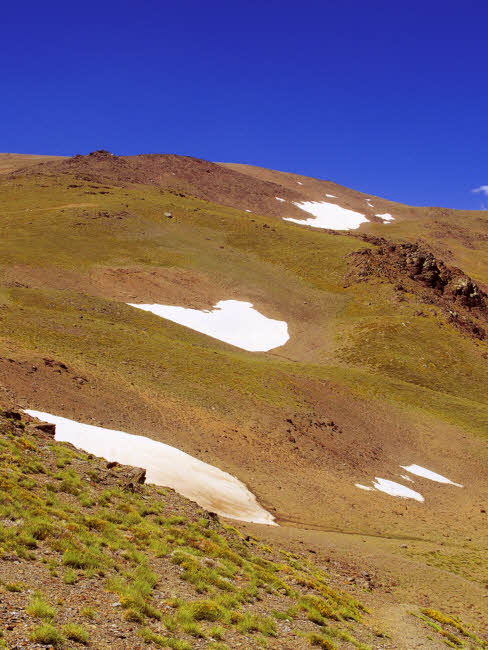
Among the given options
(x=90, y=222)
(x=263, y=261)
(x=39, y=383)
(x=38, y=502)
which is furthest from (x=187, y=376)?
(x=90, y=222)

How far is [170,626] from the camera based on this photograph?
9.95 metres

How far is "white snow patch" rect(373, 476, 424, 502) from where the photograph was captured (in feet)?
97.8

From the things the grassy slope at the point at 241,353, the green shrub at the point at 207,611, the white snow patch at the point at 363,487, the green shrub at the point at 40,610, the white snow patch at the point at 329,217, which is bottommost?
the white snow patch at the point at 363,487

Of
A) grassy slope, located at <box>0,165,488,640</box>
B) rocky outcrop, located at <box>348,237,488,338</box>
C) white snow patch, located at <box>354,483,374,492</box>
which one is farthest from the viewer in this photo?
rocky outcrop, located at <box>348,237,488,338</box>

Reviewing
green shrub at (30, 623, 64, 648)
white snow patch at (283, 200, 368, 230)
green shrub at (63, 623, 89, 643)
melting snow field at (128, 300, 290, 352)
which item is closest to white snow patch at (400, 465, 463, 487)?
melting snow field at (128, 300, 290, 352)

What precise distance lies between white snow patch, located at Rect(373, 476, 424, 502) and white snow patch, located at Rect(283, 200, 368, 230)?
99.5 m

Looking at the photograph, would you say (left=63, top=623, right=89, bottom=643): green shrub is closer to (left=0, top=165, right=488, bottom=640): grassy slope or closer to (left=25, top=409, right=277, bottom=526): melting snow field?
(left=25, top=409, right=277, bottom=526): melting snow field

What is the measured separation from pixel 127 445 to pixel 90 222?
225ft

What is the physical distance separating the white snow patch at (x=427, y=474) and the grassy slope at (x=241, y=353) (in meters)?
1.44

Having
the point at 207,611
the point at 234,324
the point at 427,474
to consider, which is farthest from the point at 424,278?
the point at 207,611

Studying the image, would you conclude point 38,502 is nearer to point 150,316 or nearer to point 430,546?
point 430,546

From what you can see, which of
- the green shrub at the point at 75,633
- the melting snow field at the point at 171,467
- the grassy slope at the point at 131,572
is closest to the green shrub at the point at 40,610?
the grassy slope at the point at 131,572

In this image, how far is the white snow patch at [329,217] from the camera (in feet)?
424

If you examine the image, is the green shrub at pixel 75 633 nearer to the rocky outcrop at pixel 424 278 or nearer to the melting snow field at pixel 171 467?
the melting snow field at pixel 171 467
